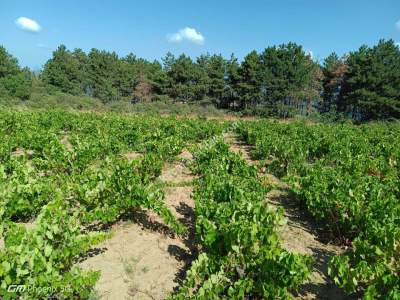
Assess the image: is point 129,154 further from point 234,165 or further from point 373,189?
point 373,189

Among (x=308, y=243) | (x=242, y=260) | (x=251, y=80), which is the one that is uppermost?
(x=251, y=80)

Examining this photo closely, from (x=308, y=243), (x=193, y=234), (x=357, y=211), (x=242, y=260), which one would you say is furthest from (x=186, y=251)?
(x=357, y=211)

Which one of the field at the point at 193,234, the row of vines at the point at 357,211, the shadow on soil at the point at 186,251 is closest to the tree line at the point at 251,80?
the row of vines at the point at 357,211

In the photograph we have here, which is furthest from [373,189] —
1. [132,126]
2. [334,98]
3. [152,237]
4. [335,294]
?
[334,98]

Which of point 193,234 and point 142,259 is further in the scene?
point 193,234

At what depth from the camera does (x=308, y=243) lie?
7.44 meters

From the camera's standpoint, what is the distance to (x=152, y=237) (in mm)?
7199

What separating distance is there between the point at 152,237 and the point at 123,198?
967mm

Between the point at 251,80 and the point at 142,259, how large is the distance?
41.6m

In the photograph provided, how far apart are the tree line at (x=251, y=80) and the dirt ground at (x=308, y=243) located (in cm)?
3436

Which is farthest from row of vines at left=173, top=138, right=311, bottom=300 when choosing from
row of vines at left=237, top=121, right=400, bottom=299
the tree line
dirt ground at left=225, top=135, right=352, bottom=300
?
the tree line

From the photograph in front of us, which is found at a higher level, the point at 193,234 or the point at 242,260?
the point at 242,260

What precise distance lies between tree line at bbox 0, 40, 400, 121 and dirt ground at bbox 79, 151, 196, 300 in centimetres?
3822

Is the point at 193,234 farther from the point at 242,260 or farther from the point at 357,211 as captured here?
the point at 357,211
